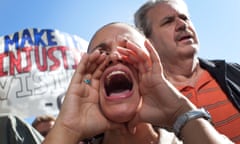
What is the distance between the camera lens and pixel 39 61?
6.61 meters

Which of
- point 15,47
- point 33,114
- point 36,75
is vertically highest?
point 15,47

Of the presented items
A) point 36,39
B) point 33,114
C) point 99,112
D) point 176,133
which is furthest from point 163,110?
point 36,39

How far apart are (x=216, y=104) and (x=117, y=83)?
65 cm

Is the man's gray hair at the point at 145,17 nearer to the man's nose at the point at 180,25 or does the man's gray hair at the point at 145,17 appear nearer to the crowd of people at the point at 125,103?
the man's nose at the point at 180,25

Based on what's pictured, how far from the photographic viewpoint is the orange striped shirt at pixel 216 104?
212 cm

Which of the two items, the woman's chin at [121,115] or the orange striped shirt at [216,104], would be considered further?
the orange striped shirt at [216,104]

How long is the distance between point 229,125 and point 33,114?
4.25 meters

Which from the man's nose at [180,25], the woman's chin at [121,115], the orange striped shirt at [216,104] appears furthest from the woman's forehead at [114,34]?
the man's nose at [180,25]

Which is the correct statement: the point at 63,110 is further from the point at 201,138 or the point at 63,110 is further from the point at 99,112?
the point at 201,138

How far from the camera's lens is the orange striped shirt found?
2120mm

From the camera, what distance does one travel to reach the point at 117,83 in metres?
1.78

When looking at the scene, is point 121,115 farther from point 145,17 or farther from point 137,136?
point 145,17

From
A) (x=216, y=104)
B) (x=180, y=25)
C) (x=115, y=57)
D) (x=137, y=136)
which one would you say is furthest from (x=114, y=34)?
(x=180, y=25)

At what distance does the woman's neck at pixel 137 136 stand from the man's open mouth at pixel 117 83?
0.15 m
